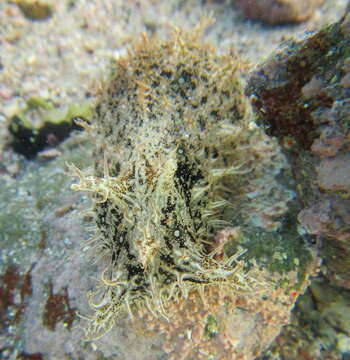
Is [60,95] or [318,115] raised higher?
[60,95]

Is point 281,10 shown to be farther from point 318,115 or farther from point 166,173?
point 166,173

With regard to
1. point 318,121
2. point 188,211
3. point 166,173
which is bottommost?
point 188,211

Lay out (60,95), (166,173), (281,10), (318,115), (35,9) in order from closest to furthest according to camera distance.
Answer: (318,115) → (166,173) → (60,95) → (281,10) → (35,9)

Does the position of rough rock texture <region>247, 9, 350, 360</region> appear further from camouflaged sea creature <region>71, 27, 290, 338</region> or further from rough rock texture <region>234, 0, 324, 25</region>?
rough rock texture <region>234, 0, 324, 25</region>

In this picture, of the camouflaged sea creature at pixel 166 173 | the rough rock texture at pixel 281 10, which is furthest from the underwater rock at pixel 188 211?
the rough rock texture at pixel 281 10

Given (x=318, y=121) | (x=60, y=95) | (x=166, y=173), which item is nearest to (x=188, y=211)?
(x=166, y=173)

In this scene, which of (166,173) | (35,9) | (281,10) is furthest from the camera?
(35,9)

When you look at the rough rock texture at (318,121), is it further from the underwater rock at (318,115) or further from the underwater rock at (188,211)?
the underwater rock at (188,211)
